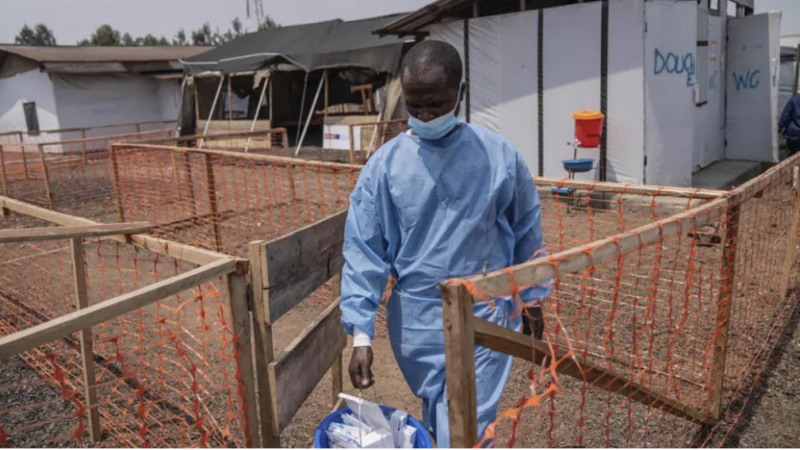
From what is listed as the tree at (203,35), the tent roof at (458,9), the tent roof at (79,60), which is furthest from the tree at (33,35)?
the tent roof at (458,9)

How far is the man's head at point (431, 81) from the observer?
6.72ft

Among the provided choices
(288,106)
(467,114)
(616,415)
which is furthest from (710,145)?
(288,106)

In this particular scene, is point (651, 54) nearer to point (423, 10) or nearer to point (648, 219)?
point (648, 219)

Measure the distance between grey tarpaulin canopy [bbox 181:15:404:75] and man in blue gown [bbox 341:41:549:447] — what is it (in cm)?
1160

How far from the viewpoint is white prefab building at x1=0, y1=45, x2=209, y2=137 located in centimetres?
1942

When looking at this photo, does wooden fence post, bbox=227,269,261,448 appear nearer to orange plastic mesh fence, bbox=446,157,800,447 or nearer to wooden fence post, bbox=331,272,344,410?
orange plastic mesh fence, bbox=446,157,800,447

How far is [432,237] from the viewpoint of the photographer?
2.12 metres

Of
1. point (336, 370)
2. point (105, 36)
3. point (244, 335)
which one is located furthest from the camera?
point (105, 36)

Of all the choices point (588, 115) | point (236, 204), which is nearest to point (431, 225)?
point (236, 204)

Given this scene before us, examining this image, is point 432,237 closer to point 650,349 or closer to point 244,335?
point 244,335

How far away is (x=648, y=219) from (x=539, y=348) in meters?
6.58

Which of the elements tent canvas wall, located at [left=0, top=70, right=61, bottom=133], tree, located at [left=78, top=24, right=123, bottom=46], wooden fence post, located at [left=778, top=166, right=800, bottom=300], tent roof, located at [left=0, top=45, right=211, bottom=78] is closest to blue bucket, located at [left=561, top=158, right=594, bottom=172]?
wooden fence post, located at [left=778, top=166, right=800, bottom=300]

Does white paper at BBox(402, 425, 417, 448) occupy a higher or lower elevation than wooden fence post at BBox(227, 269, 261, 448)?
lower

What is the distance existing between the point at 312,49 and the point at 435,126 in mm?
14656
